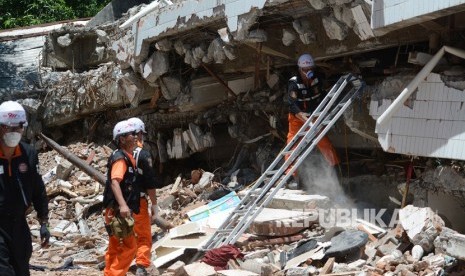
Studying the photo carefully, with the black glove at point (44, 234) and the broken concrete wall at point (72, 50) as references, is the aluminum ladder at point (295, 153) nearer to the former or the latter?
the black glove at point (44, 234)

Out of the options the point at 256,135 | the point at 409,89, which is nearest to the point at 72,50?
the point at 256,135

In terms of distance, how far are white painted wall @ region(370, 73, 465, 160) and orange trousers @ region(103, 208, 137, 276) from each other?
2.78 metres

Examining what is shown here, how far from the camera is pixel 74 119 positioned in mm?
14688

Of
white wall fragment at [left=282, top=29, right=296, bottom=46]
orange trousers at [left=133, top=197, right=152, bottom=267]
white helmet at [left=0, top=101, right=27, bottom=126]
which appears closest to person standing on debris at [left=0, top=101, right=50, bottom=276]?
white helmet at [left=0, top=101, right=27, bottom=126]

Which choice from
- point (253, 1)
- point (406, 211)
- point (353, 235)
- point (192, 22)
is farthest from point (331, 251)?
point (192, 22)

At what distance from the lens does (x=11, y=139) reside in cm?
514

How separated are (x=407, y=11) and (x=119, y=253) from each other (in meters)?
3.45

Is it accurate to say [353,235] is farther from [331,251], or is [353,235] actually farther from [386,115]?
[386,115]

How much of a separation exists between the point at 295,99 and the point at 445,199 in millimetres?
2250

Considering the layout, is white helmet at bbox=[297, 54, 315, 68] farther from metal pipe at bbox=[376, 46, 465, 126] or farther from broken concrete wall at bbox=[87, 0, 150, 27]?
broken concrete wall at bbox=[87, 0, 150, 27]

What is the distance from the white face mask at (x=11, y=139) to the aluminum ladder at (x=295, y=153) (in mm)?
2744

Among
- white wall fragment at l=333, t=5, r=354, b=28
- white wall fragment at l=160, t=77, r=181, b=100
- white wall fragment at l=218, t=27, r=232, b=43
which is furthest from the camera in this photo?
white wall fragment at l=160, t=77, r=181, b=100

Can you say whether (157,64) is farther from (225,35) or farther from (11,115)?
(11,115)

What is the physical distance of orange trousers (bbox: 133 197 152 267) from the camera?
680cm
